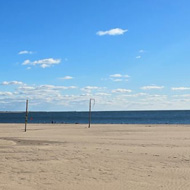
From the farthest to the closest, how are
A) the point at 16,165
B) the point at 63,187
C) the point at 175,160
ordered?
the point at 175,160 → the point at 16,165 → the point at 63,187

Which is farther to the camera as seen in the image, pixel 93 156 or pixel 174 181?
pixel 93 156

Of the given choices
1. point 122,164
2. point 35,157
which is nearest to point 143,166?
point 122,164

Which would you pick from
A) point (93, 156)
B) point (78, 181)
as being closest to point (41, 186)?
point (78, 181)

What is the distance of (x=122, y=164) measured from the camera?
12000mm

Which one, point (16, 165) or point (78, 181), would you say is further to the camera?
point (16, 165)

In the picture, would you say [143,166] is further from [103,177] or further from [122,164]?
[103,177]

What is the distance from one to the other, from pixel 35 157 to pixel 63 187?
509 centimetres

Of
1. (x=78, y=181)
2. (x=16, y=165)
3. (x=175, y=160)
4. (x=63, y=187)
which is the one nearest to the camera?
(x=63, y=187)

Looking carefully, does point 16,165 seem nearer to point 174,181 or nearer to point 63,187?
point 63,187

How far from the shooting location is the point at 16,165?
38.3 ft

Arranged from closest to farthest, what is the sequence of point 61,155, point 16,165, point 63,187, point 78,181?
point 63,187
point 78,181
point 16,165
point 61,155

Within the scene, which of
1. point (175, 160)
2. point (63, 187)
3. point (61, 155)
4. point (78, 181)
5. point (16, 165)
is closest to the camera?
point (63, 187)

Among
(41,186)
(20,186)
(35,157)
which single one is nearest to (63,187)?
(41,186)

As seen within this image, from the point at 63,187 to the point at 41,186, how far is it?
65 centimetres
